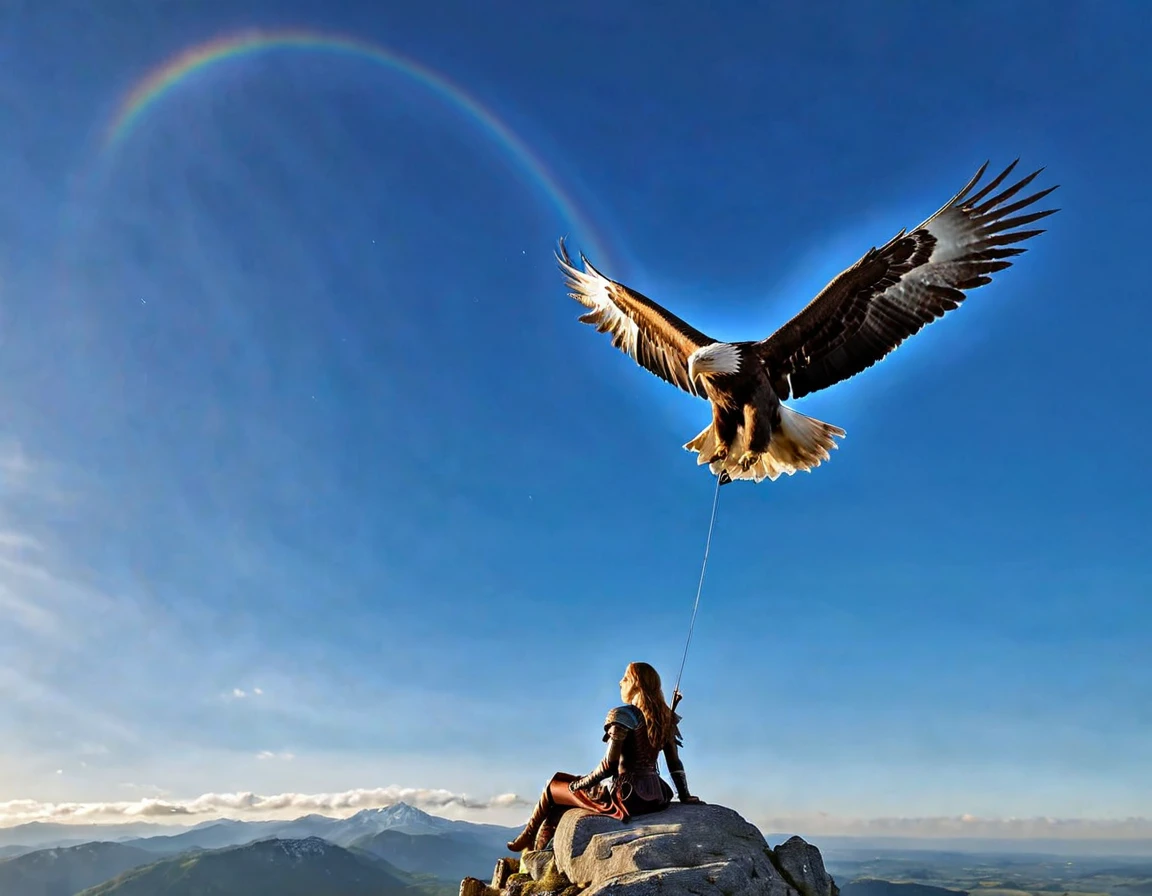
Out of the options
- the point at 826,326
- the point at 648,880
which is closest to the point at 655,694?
the point at 648,880

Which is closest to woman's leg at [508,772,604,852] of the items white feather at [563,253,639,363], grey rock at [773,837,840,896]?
grey rock at [773,837,840,896]

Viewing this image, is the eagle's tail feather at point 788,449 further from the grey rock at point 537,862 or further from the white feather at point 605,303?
the grey rock at point 537,862

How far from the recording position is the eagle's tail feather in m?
16.3

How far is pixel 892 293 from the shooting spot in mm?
15727

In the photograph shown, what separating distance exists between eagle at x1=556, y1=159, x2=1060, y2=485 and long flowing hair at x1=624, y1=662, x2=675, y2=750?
5007mm

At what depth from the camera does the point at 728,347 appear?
591 inches

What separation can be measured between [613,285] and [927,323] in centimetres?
731

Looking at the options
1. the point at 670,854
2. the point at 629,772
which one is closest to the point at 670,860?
the point at 670,854

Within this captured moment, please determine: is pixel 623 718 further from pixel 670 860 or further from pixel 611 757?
pixel 670 860

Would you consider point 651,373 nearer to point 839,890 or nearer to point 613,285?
point 613,285

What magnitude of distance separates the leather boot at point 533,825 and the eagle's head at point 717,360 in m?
8.09

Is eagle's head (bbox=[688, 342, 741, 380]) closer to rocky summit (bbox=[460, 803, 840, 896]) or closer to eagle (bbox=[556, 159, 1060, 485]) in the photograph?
eagle (bbox=[556, 159, 1060, 485])

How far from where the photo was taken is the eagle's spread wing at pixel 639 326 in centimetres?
1733

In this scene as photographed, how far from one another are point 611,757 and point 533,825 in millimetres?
2373
